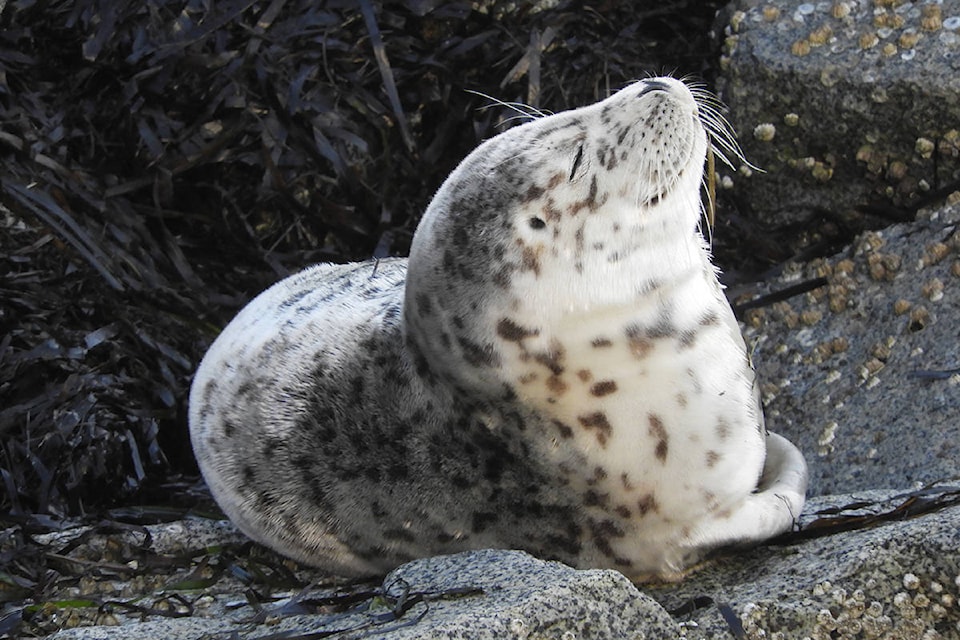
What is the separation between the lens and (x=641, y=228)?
316 cm

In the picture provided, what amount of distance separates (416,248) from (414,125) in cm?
189

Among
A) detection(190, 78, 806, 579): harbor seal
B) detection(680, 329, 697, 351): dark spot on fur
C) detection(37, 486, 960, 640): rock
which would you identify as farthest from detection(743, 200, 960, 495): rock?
detection(680, 329, 697, 351): dark spot on fur

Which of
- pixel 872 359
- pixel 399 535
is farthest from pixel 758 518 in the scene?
pixel 872 359

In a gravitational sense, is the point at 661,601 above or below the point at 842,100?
below

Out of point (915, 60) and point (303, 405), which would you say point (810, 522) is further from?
point (915, 60)

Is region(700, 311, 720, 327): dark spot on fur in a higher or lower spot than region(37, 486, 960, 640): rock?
higher

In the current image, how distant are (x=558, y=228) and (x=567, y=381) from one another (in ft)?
1.07

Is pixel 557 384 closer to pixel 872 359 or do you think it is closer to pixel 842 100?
pixel 872 359

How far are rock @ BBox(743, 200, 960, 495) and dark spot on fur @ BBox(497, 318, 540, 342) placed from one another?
1.09 metres

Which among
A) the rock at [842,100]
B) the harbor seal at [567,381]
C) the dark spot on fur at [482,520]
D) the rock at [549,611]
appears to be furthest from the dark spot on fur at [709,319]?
the rock at [842,100]

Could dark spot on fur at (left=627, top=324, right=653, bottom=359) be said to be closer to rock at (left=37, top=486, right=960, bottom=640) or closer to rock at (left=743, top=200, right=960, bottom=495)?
rock at (left=37, top=486, right=960, bottom=640)

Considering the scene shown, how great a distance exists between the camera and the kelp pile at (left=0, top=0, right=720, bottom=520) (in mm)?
4539

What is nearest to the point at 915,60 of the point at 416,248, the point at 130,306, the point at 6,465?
the point at 416,248

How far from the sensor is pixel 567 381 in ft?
10.3
